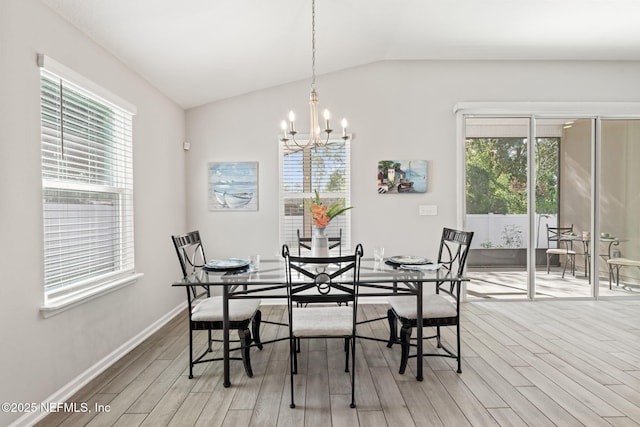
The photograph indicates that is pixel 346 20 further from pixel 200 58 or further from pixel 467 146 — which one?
pixel 467 146

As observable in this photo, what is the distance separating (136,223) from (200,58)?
159 centimetres

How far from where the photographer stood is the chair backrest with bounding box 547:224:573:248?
4.64 meters

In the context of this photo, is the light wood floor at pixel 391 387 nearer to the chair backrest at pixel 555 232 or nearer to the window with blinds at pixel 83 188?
the window with blinds at pixel 83 188

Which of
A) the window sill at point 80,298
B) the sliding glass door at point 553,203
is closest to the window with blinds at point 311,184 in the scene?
the sliding glass door at point 553,203

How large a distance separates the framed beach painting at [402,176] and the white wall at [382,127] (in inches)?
3.2

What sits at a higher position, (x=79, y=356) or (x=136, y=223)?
(x=136, y=223)

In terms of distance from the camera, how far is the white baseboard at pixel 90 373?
6.72 ft

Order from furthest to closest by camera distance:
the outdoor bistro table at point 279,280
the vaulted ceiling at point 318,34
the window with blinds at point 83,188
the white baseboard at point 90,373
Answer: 1. the vaulted ceiling at point 318,34
2. the outdoor bistro table at point 279,280
3. the window with blinds at point 83,188
4. the white baseboard at point 90,373

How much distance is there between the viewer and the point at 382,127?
4.59 meters

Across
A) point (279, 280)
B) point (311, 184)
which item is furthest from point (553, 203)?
point (279, 280)

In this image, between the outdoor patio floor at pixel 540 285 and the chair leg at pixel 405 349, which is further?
the outdoor patio floor at pixel 540 285

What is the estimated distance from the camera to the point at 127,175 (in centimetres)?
323

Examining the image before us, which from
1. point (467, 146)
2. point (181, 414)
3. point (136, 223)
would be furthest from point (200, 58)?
point (467, 146)

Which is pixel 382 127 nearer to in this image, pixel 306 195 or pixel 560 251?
pixel 306 195
